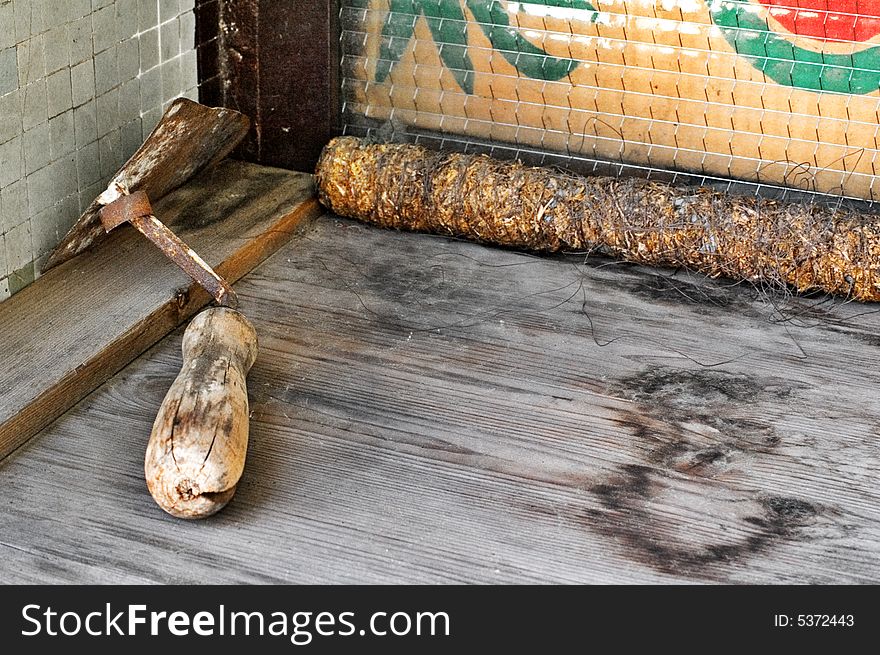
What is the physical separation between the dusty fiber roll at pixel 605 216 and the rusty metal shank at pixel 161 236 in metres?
0.65

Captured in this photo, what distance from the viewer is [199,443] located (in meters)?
1.56

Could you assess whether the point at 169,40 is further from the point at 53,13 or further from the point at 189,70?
the point at 53,13

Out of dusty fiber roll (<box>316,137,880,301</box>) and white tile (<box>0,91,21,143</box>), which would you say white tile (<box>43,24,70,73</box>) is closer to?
white tile (<box>0,91,21,143</box>)

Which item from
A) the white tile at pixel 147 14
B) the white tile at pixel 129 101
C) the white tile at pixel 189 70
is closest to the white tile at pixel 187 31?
the white tile at pixel 189 70

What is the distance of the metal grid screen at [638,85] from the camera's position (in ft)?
7.95

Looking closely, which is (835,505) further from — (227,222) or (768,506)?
(227,222)

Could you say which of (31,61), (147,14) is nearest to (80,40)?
(31,61)

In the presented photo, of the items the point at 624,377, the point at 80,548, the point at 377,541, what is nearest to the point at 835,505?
the point at 624,377

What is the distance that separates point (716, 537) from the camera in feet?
5.30

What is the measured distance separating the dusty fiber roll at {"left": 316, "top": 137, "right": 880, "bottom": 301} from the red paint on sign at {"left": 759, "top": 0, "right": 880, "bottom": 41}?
381 mm

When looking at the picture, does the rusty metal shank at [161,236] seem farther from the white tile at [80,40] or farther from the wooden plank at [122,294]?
the white tile at [80,40]

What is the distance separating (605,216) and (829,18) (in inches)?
25.2

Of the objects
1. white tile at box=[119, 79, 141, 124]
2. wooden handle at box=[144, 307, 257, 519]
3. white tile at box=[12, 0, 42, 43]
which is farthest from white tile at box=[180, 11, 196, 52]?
wooden handle at box=[144, 307, 257, 519]

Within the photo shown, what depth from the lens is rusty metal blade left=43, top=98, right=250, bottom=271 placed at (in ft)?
6.63
